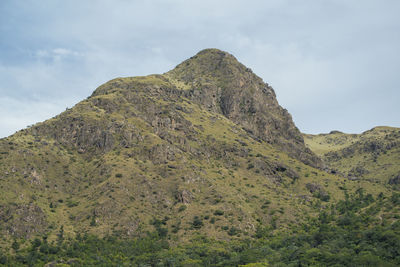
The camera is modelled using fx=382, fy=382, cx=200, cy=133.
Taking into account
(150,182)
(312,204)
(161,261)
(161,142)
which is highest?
(161,142)

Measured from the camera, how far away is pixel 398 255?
104 meters

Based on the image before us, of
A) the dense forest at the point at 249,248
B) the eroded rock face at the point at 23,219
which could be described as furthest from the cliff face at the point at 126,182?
the dense forest at the point at 249,248

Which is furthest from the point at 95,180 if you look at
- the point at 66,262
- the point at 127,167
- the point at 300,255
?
the point at 300,255

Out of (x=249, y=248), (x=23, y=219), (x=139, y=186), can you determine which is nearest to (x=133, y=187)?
(x=139, y=186)

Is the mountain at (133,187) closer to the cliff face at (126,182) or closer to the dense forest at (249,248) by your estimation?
the cliff face at (126,182)

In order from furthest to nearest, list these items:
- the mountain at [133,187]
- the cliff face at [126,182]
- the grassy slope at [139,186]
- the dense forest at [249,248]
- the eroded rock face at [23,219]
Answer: the grassy slope at [139,186]
the cliff face at [126,182]
the mountain at [133,187]
the eroded rock face at [23,219]
the dense forest at [249,248]

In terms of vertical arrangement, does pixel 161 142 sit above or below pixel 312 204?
above

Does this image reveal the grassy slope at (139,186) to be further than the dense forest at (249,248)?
Yes

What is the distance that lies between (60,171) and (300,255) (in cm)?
10447

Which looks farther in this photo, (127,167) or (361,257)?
(127,167)

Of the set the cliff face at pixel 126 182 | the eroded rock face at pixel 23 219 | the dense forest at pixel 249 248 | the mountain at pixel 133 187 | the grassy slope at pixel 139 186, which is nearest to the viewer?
the dense forest at pixel 249 248

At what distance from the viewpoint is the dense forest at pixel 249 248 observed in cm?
11419

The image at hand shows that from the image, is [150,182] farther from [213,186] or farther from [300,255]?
[300,255]

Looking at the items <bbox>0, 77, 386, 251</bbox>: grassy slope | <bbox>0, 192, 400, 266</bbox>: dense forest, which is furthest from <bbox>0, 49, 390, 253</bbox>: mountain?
<bbox>0, 192, 400, 266</bbox>: dense forest
